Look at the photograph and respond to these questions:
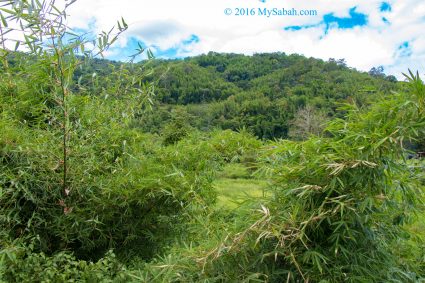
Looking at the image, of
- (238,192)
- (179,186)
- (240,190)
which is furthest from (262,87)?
(179,186)

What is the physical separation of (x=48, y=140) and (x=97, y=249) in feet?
2.73

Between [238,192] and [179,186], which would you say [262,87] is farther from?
[179,186]

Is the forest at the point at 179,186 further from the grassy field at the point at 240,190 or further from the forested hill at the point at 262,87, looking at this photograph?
the forested hill at the point at 262,87

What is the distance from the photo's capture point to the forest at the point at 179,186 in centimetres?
135

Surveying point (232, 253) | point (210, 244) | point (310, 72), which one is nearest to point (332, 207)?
point (232, 253)

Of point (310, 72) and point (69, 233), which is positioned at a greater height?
point (69, 233)

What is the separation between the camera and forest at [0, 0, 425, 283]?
1.35 metres

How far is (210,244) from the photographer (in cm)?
157

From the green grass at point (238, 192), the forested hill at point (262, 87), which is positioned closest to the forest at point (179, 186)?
the green grass at point (238, 192)

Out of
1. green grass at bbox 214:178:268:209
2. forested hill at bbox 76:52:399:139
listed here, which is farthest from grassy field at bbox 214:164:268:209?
forested hill at bbox 76:52:399:139

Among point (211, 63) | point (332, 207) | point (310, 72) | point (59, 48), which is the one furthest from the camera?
point (211, 63)

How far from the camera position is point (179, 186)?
2.11 metres

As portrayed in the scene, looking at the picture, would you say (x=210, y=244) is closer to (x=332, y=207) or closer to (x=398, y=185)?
(x=332, y=207)

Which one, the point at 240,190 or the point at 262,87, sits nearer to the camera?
the point at 240,190
